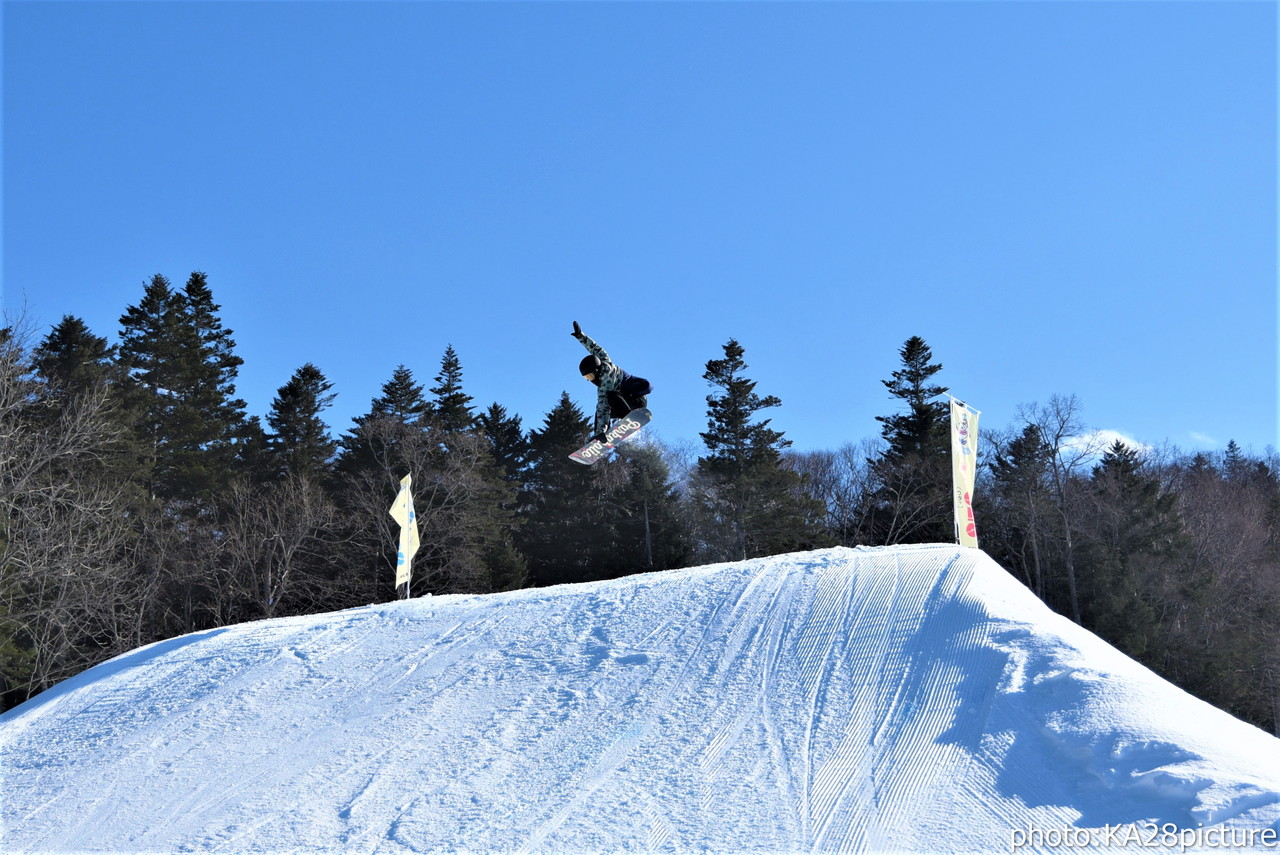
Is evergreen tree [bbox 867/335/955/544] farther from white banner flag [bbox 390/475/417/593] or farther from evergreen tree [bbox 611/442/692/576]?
white banner flag [bbox 390/475/417/593]

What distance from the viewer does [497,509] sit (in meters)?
37.4

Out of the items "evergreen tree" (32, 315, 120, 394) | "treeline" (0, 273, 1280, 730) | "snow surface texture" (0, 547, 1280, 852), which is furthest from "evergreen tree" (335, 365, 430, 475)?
"snow surface texture" (0, 547, 1280, 852)

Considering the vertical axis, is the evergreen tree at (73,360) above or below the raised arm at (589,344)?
above

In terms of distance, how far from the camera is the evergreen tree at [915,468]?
40938mm

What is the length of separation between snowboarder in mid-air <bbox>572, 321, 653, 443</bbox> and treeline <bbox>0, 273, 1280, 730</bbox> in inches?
738

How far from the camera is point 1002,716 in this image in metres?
9.78

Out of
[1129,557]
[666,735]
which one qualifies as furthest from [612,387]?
[1129,557]

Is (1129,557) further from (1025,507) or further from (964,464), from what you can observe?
(964,464)

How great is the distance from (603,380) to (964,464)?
443 inches

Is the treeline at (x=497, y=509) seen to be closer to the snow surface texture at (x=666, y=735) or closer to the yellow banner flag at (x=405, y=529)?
the yellow banner flag at (x=405, y=529)

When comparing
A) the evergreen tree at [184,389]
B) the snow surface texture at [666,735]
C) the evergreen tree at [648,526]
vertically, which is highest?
the evergreen tree at [184,389]

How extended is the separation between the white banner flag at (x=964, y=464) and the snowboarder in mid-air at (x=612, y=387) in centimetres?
1003

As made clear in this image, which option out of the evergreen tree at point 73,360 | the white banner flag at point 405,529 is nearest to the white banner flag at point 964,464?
the white banner flag at point 405,529

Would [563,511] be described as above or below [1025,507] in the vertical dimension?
above
